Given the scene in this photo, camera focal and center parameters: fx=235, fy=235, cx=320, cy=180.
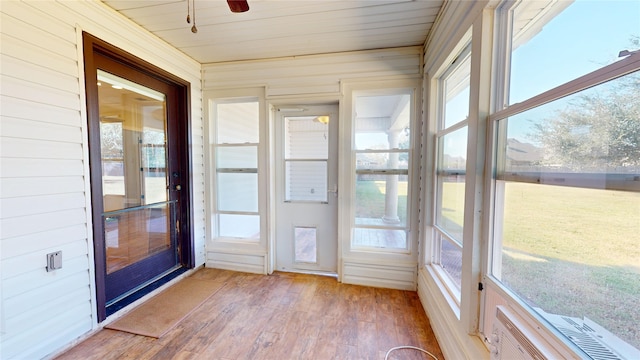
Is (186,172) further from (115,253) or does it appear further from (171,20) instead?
(171,20)

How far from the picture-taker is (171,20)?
2.06 metres

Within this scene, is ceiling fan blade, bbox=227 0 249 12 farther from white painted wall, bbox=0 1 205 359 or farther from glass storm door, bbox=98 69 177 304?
glass storm door, bbox=98 69 177 304

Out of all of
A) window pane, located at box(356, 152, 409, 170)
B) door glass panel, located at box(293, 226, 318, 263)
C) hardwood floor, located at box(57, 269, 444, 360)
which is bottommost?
hardwood floor, located at box(57, 269, 444, 360)

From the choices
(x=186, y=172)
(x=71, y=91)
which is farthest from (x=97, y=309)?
(x=71, y=91)

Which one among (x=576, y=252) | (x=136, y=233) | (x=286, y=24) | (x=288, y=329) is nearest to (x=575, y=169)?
(x=576, y=252)

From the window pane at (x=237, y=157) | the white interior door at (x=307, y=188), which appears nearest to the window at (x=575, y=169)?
the white interior door at (x=307, y=188)

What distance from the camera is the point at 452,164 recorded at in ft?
6.06

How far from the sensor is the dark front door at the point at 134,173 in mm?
1892

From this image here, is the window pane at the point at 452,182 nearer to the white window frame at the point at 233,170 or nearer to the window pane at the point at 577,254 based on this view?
the window pane at the point at 577,254

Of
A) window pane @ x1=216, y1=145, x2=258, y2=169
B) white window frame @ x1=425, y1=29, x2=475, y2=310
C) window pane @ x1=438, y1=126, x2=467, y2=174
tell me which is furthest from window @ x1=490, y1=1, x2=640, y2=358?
window pane @ x1=216, y1=145, x2=258, y2=169

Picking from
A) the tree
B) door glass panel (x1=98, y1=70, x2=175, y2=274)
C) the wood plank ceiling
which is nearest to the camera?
the tree

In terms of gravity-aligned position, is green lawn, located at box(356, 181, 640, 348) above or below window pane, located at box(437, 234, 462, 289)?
above

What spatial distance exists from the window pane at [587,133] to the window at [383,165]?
1493 millimetres

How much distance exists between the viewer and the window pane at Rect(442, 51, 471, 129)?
1636 millimetres
